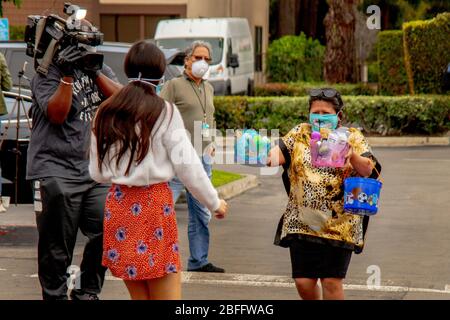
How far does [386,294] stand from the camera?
908cm

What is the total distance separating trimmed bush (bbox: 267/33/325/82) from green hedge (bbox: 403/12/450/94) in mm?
15180

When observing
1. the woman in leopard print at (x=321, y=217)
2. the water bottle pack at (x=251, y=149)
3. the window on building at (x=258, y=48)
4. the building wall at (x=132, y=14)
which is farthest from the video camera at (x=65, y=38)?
the window on building at (x=258, y=48)

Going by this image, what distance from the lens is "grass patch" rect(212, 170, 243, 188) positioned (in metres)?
15.7

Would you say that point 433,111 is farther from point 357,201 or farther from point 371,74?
point 371,74

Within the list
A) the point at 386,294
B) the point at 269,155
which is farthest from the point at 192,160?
the point at 386,294

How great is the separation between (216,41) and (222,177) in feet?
58.6

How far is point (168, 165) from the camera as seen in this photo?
6.32 m

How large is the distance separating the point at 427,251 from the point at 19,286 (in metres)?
3.75

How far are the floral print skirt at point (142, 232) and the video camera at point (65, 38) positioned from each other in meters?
1.57

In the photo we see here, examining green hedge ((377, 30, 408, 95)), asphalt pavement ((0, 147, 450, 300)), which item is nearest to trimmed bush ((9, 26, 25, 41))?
green hedge ((377, 30, 408, 95))

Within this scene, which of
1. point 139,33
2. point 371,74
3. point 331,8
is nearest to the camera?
point 331,8

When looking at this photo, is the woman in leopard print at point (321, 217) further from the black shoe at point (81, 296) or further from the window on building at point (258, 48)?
the window on building at point (258, 48)

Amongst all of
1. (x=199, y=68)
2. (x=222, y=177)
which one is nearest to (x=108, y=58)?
(x=222, y=177)

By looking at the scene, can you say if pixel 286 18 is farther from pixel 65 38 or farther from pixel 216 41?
pixel 65 38
